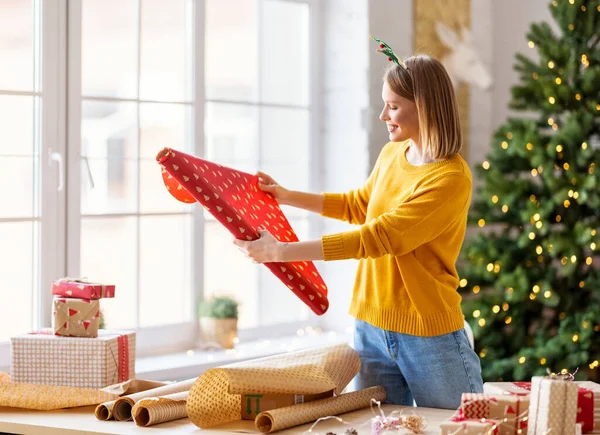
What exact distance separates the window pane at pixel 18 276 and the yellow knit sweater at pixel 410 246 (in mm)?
1302

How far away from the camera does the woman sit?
7.72 ft

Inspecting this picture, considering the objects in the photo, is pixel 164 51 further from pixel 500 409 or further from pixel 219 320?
pixel 500 409

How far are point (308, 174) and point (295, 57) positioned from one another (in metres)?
0.53

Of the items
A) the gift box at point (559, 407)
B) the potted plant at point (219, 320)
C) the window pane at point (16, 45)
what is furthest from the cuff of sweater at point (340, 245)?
the potted plant at point (219, 320)

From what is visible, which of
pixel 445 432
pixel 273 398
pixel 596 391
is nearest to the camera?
pixel 445 432

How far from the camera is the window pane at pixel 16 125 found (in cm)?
326

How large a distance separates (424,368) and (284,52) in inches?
85.8

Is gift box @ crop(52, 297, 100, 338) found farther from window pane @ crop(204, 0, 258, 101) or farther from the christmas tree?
the christmas tree

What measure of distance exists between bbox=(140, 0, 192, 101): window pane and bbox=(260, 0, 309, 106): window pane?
445 mm

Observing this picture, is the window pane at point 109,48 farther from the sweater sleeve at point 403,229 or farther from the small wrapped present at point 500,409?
the small wrapped present at point 500,409

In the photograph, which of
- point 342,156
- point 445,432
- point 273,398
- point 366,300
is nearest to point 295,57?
point 342,156

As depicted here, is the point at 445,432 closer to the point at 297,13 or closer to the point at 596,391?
the point at 596,391

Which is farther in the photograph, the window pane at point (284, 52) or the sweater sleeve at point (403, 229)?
the window pane at point (284, 52)

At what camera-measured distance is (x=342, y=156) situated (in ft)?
14.1
